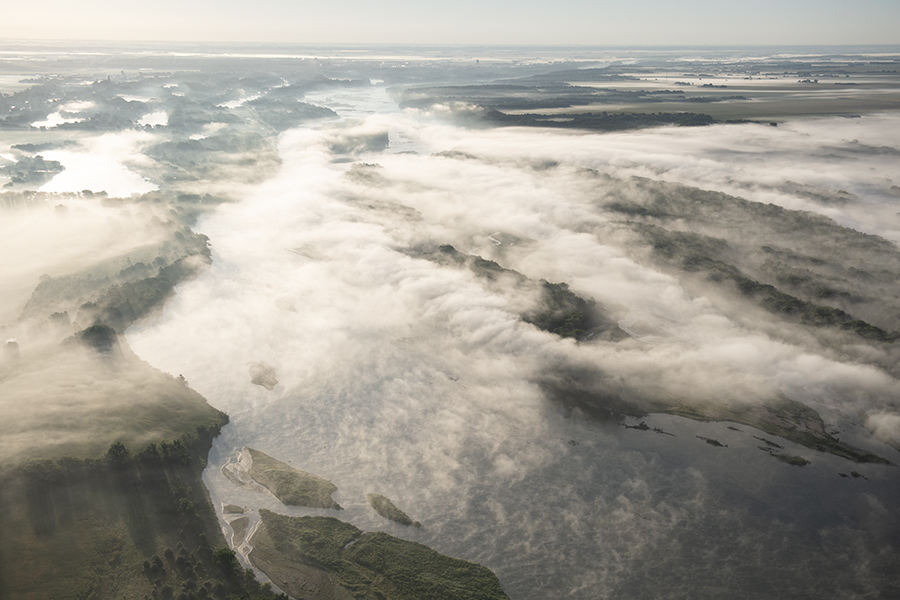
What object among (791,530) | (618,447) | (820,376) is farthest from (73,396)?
(820,376)

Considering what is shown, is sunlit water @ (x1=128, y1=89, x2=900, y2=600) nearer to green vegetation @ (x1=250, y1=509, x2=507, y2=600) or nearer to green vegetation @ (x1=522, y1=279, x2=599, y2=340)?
green vegetation @ (x1=250, y1=509, x2=507, y2=600)

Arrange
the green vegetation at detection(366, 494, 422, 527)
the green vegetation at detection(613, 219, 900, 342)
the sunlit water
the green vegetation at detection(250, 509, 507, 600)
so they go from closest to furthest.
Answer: the green vegetation at detection(250, 509, 507, 600)
the sunlit water
the green vegetation at detection(366, 494, 422, 527)
the green vegetation at detection(613, 219, 900, 342)

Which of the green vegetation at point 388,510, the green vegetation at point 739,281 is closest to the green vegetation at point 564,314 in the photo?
the green vegetation at point 739,281

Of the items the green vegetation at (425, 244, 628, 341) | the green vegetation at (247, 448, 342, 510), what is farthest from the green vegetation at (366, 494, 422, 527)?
the green vegetation at (425, 244, 628, 341)

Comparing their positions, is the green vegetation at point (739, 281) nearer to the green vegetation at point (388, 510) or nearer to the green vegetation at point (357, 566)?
the green vegetation at point (357, 566)

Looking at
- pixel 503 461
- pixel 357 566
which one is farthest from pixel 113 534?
pixel 503 461
